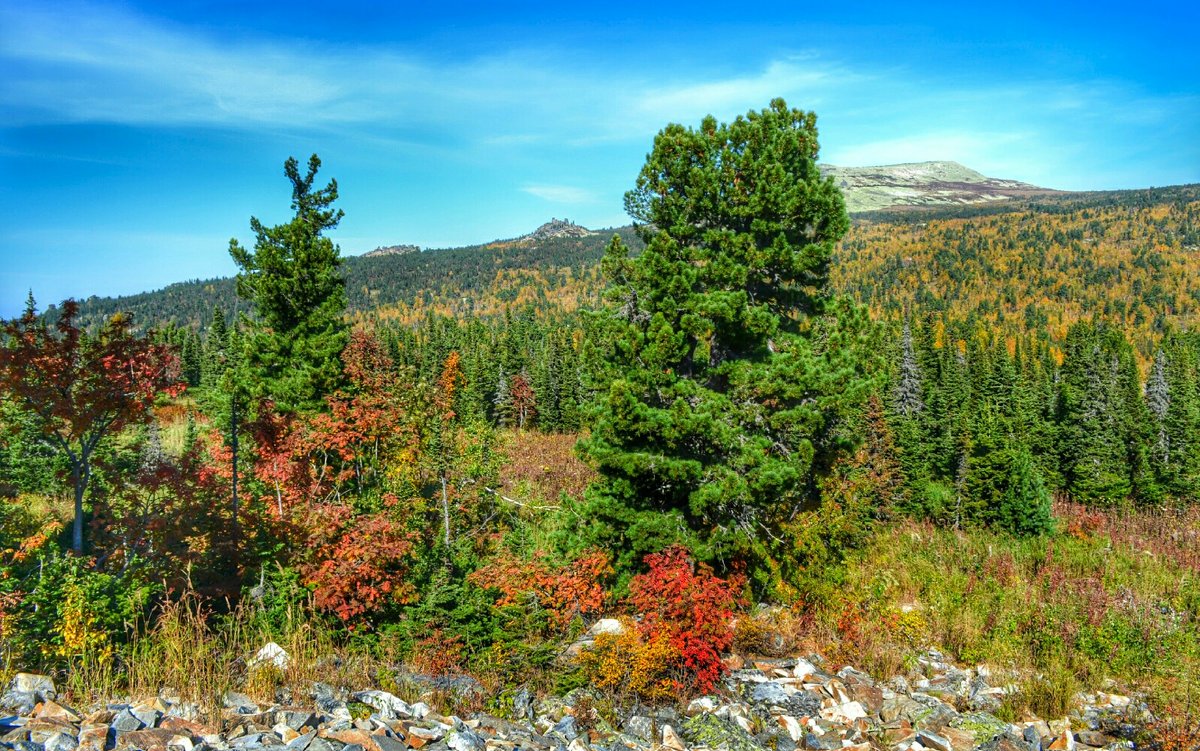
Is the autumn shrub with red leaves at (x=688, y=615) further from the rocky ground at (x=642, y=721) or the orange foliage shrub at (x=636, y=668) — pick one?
the rocky ground at (x=642, y=721)

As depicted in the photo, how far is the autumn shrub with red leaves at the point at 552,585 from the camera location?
823 cm

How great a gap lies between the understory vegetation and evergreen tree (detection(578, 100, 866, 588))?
0.18 ft

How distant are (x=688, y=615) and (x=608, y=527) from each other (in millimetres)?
2599

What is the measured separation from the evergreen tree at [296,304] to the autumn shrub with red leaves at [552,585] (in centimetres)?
943

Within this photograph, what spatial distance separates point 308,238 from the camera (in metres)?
16.4

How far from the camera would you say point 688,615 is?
7.38 metres

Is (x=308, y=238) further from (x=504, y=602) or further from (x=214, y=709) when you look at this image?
(x=214, y=709)

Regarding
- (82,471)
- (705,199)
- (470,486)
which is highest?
(705,199)

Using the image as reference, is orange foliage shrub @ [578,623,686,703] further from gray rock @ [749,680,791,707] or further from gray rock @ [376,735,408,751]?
gray rock @ [376,735,408,751]

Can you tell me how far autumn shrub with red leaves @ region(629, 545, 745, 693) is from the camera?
22.7 ft

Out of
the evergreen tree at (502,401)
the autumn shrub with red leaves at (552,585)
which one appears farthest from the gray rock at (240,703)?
the evergreen tree at (502,401)

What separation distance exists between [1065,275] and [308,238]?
193 m

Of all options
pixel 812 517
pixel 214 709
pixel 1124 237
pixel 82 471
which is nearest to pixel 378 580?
pixel 214 709

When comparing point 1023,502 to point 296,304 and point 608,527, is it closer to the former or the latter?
point 608,527
